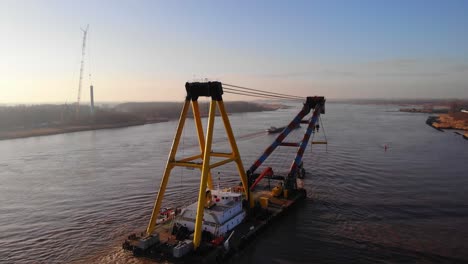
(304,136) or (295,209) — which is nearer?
(295,209)

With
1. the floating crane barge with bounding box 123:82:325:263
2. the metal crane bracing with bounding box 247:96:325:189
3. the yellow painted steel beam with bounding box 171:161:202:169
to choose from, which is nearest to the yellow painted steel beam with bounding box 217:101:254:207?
the floating crane barge with bounding box 123:82:325:263

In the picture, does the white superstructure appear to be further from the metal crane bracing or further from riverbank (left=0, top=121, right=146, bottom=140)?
riverbank (left=0, top=121, right=146, bottom=140)

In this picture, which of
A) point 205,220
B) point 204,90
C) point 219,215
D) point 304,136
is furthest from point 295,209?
point 204,90

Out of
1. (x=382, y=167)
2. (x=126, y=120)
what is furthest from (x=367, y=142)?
(x=126, y=120)

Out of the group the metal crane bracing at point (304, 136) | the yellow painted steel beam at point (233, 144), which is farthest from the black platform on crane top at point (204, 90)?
the metal crane bracing at point (304, 136)

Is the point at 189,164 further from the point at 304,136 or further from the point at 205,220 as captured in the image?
the point at 304,136

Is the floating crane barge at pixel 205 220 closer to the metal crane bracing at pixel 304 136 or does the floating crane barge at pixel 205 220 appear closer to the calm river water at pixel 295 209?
the calm river water at pixel 295 209
